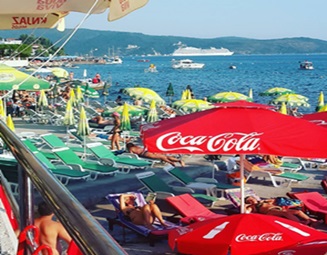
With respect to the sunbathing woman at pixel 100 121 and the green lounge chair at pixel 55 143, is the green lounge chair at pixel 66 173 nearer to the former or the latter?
the green lounge chair at pixel 55 143

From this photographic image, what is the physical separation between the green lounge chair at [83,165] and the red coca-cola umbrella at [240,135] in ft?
14.1

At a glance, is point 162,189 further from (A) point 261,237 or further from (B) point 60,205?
(B) point 60,205

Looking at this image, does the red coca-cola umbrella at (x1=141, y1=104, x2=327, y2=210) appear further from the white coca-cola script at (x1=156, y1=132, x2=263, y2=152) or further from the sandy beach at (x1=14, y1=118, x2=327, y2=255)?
the sandy beach at (x1=14, y1=118, x2=327, y2=255)

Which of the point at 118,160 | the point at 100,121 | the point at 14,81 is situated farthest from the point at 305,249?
the point at 100,121

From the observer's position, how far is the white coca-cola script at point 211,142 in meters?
6.05

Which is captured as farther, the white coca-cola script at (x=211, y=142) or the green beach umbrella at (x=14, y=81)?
the green beach umbrella at (x=14, y=81)

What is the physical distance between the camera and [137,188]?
10.4m

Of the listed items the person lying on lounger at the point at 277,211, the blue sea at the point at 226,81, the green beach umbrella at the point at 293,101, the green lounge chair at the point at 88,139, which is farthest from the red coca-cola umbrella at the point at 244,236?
the blue sea at the point at 226,81

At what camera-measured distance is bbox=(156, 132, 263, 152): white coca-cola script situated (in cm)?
605

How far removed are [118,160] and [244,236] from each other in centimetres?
655

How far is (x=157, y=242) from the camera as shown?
7.21 meters

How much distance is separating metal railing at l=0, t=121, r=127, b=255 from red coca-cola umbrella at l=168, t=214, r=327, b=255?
3818mm

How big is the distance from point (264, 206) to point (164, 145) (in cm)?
252

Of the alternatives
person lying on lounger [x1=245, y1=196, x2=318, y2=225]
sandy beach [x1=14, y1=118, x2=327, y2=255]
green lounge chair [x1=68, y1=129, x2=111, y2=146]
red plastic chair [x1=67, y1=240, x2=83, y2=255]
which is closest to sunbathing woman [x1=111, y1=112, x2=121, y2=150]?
green lounge chair [x1=68, y1=129, x2=111, y2=146]
